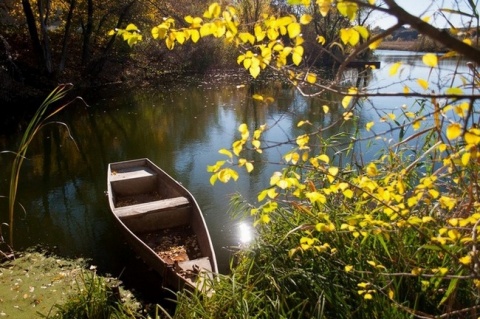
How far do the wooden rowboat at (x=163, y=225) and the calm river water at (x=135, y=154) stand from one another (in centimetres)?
35

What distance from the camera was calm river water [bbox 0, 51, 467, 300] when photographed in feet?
17.4

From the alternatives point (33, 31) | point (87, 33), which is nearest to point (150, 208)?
point (33, 31)

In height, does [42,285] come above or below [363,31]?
below

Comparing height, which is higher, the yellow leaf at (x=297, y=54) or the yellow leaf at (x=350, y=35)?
the yellow leaf at (x=350, y=35)

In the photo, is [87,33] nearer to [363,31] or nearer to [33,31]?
[33,31]

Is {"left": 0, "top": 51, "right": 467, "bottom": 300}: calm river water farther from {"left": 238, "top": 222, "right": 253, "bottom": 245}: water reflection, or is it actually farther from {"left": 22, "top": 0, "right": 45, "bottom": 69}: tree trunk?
{"left": 22, "top": 0, "right": 45, "bottom": 69}: tree trunk

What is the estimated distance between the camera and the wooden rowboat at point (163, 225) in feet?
13.2

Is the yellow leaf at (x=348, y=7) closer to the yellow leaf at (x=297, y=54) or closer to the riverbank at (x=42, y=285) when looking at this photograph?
the yellow leaf at (x=297, y=54)

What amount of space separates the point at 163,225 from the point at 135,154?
4499 millimetres

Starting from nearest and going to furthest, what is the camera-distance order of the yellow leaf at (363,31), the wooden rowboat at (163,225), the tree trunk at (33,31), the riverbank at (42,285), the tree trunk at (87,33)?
the yellow leaf at (363,31) → the riverbank at (42,285) → the wooden rowboat at (163,225) → the tree trunk at (33,31) → the tree trunk at (87,33)

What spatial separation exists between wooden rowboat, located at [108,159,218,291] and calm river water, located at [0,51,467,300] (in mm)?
355

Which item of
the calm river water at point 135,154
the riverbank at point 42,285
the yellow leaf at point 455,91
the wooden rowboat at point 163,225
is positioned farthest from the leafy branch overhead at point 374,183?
the riverbank at point 42,285

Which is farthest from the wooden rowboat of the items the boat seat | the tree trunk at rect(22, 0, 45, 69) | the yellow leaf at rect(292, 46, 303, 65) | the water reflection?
the tree trunk at rect(22, 0, 45, 69)

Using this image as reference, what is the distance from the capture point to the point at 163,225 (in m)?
5.25
